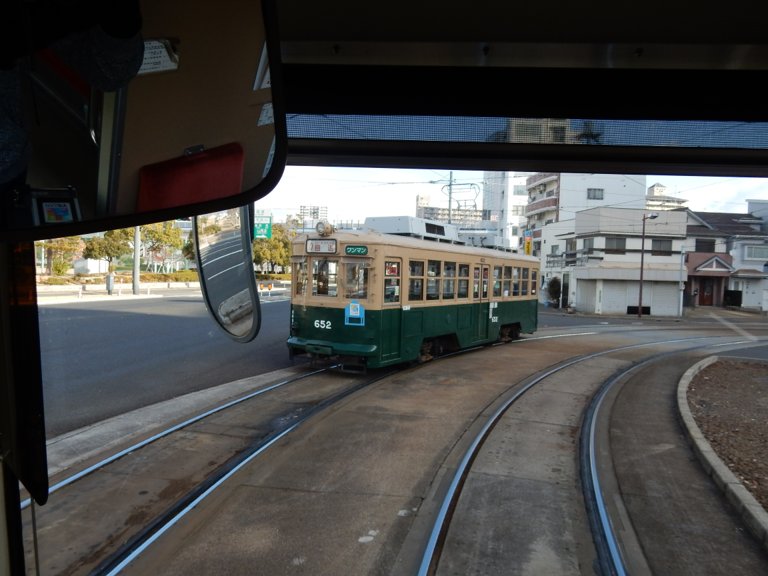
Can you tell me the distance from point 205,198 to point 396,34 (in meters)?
2.46

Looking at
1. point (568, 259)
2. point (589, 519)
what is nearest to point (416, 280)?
point (589, 519)

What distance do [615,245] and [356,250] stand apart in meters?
32.5

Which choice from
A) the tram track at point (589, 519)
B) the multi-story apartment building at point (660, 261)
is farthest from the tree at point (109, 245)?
the multi-story apartment building at point (660, 261)

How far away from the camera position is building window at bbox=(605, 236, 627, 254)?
37875mm

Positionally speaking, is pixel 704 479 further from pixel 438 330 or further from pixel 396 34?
pixel 438 330

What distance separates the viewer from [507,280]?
1552 centimetres

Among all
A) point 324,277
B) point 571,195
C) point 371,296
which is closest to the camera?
point 371,296

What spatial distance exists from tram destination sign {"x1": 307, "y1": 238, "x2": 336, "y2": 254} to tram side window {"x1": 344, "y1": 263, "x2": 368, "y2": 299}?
467 mm

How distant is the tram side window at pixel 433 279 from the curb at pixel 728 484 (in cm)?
512

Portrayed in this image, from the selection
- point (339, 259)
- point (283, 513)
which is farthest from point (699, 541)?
point (339, 259)

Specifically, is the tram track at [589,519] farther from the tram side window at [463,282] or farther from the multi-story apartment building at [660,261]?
the multi-story apartment building at [660,261]

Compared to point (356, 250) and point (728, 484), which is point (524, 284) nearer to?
point (356, 250)

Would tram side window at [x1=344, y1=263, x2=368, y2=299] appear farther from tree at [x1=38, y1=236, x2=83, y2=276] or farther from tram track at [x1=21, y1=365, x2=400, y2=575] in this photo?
tree at [x1=38, y1=236, x2=83, y2=276]

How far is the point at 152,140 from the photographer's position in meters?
1.35
